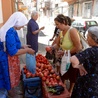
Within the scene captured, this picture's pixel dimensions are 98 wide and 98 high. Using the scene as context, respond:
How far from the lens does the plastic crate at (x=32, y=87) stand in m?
3.00

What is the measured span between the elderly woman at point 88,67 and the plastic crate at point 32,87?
3.27ft

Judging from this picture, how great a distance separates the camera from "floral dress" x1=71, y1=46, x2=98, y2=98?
5.79 feet

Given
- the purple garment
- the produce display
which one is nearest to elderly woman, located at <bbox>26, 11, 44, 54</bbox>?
the purple garment

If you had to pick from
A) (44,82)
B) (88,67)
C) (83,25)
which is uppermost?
(88,67)

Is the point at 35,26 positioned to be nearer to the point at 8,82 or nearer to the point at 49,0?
the point at 8,82

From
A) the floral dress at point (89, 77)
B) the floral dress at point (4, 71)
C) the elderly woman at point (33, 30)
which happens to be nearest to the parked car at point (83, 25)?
the elderly woman at point (33, 30)

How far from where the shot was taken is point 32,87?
3.03 m

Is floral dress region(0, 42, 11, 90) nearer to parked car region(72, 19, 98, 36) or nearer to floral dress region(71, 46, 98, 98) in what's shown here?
floral dress region(71, 46, 98, 98)

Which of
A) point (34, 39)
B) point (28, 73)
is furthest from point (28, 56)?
point (34, 39)

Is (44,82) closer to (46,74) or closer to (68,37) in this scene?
(46,74)

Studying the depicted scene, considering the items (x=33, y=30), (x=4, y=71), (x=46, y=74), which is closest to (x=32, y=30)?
(x=33, y=30)

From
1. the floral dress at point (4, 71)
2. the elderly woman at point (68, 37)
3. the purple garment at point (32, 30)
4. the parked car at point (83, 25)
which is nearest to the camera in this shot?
the floral dress at point (4, 71)

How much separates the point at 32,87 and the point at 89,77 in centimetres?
138

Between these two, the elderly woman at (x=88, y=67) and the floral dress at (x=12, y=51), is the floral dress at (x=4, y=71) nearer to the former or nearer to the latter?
the floral dress at (x=12, y=51)
